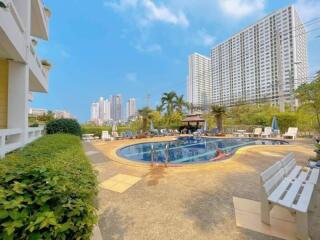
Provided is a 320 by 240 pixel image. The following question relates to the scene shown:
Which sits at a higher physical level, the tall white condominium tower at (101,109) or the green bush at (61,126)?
the tall white condominium tower at (101,109)

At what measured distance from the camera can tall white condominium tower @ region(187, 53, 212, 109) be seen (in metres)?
63.0

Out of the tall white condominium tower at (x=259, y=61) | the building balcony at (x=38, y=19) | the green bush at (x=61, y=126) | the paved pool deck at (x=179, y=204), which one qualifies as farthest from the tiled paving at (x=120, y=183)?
the tall white condominium tower at (x=259, y=61)

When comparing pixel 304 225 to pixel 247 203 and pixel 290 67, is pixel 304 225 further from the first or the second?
pixel 290 67

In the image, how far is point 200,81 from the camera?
66.5m

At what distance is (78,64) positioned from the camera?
69.9m

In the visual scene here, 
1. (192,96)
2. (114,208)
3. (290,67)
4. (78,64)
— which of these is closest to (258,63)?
(290,67)

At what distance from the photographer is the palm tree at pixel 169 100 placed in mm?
33906

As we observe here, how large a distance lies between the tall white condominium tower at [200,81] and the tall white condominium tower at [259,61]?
2781mm

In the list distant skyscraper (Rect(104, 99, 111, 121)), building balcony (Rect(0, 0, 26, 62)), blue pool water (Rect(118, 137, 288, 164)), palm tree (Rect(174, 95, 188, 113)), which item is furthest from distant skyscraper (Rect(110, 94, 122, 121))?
building balcony (Rect(0, 0, 26, 62))

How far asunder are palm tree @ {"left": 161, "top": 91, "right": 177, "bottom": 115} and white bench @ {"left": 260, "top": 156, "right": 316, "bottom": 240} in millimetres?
30375

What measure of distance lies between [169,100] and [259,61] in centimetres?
3296

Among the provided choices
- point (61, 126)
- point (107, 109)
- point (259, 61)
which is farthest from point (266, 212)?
point (107, 109)

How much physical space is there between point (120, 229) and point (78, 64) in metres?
78.2

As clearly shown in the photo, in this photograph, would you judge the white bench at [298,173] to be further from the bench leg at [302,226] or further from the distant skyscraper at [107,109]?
the distant skyscraper at [107,109]
